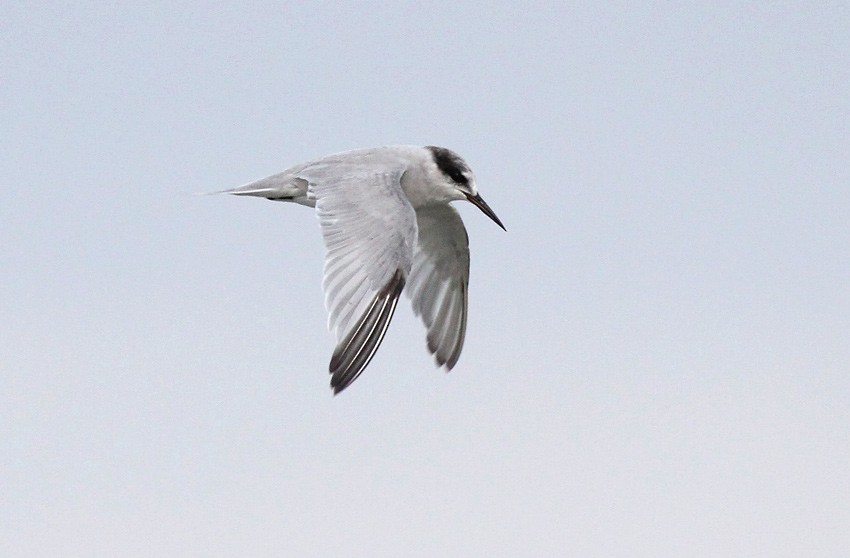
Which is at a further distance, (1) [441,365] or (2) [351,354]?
(1) [441,365]

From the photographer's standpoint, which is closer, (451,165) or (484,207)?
(451,165)

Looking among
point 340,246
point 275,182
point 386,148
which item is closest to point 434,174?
point 386,148

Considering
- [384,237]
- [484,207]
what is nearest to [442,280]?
[484,207]

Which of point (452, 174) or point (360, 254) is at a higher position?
point (452, 174)

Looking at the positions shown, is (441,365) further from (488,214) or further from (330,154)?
(330,154)

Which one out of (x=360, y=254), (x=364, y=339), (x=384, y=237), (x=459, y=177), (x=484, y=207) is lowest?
(x=364, y=339)

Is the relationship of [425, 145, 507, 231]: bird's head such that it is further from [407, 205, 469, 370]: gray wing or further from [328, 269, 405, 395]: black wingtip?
[328, 269, 405, 395]: black wingtip

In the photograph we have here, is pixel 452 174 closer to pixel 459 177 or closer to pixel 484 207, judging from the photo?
pixel 459 177

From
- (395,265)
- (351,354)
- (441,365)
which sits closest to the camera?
(351,354)
